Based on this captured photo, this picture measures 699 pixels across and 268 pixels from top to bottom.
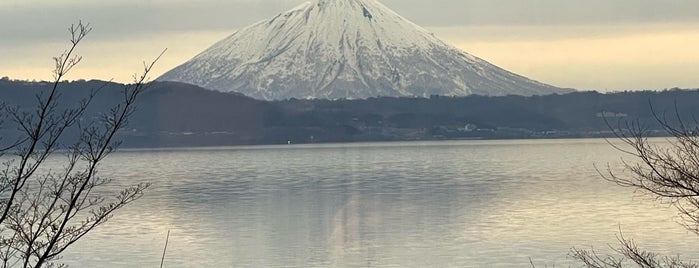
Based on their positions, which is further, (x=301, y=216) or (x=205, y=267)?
(x=301, y=216)

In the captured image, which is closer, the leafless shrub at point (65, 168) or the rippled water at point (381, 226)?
the leafless shrub at point (65, 168)

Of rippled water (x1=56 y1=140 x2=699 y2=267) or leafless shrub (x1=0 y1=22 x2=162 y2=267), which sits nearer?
→ leafless shrub (x1=0 y1=22 x2=162 y2=267)

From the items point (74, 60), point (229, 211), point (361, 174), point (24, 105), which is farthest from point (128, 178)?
point (24, 105)

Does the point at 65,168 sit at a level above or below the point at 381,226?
above

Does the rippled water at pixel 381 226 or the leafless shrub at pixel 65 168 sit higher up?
the leafless shrub at pixel 65 168

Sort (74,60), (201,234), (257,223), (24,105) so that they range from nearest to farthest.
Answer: (74,60) → (201,234) → (257,223) → (24,105)

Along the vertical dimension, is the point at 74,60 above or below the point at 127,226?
above

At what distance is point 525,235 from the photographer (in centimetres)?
3022

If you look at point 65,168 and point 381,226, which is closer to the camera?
point 65,168

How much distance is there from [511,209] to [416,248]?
1312 centimetres

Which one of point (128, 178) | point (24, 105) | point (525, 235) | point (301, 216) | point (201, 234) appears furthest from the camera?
point (24, 105)

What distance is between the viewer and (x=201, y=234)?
33.9 meters

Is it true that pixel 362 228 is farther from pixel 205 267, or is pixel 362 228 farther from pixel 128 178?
pixel 128 178

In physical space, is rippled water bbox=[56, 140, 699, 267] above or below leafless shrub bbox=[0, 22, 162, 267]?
below
